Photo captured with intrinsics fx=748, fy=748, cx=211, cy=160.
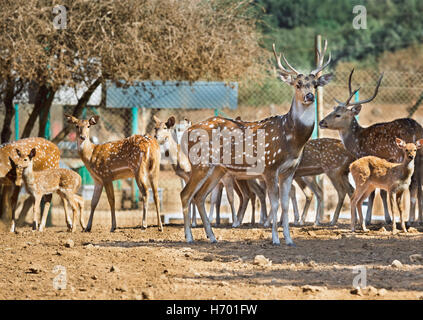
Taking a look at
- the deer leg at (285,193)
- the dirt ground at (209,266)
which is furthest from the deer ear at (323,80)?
the dirt ground at (209,266)

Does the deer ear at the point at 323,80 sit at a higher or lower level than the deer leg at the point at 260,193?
higher

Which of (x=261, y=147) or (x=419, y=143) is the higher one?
(x=419, y=143)

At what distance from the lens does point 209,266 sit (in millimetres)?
8391

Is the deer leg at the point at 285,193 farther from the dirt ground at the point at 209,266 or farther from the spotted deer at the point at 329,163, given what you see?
the spotted deer at the point at 329,163

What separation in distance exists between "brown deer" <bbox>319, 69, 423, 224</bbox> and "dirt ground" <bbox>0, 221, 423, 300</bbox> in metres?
1.45

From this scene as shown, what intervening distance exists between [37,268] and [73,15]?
653 cm

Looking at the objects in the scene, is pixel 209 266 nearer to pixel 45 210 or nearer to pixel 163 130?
pixel 45 210

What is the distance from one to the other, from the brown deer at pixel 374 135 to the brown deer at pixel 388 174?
2.50 ft

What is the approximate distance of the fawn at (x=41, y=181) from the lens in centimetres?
1198

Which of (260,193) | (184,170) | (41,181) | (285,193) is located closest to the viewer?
(285,193)

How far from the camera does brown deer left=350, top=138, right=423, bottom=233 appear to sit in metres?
10.8

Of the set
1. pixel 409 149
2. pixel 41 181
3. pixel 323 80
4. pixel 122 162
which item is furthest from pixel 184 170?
pixel 409 149

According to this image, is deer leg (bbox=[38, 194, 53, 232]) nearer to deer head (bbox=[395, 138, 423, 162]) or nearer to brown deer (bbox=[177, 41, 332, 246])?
brown deer (bbox=[177, 41, 332, 246])

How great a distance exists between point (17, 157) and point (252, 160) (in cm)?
448
